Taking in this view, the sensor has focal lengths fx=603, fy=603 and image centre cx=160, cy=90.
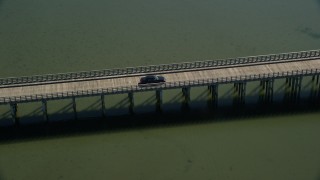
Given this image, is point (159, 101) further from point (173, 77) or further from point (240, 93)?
point (240, 93)

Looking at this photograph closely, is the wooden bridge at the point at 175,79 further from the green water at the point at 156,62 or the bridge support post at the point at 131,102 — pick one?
the green water at the point at 156,62

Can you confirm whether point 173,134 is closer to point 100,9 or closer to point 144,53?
point 144,53

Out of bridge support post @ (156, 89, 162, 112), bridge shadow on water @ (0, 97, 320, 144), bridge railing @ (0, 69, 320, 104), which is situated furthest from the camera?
bridge support post @ (156, 89, 162, 112)

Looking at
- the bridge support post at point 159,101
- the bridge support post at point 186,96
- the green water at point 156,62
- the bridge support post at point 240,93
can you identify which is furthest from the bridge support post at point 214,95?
the bridge support post at point 159,101

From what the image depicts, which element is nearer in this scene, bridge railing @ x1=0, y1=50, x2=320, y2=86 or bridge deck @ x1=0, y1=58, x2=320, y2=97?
bridge deck @ x1=0, y1=58, x2=320, y2=97

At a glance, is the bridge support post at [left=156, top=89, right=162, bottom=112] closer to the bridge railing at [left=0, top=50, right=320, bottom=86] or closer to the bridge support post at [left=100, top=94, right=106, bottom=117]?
the bridge railing at [left=0, top=50, right=320, bottom=86]

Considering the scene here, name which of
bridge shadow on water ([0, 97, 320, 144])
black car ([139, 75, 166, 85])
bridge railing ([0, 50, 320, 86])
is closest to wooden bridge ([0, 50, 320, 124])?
bridge railing ([0, 50, 320, 86])

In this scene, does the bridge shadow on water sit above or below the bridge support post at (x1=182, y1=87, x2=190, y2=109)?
below
